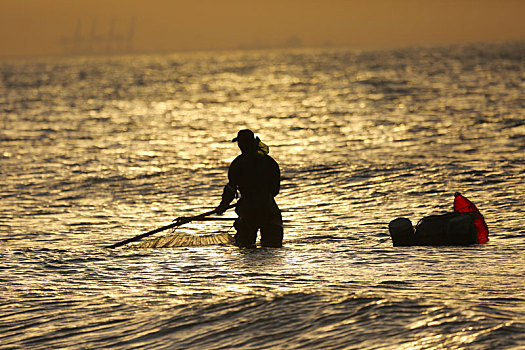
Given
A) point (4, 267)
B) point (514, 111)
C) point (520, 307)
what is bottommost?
point (520, 307)

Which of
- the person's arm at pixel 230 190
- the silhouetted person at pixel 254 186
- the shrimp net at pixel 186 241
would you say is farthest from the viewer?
the shrimp net at pixel 186 241

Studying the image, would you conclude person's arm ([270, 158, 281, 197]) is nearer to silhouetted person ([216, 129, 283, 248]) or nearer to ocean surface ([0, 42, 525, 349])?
silhouetted person ([216, 129, 283, 248])

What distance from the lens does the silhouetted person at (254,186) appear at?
1127 centimetres

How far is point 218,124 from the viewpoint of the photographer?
175ft

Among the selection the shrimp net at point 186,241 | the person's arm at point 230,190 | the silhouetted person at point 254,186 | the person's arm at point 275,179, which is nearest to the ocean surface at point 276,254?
the shrimp net at point 186,241

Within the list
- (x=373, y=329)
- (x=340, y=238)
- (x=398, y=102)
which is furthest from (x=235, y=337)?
(x=398, y=102)

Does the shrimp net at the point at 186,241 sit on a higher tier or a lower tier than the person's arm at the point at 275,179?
lower

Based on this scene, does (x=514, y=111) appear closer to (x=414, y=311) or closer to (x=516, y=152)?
(x=516, y=152)

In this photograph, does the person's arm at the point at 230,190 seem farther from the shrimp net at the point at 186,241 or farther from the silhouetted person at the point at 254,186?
the shrimp net at the point at 186,241

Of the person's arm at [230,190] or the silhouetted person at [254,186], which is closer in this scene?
the silhouetted person at [254,186]

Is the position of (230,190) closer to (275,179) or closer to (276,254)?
(275,179)

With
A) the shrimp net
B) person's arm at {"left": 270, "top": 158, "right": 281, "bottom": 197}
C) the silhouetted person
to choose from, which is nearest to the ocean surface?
the shrimp net

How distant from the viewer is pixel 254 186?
1136 cm

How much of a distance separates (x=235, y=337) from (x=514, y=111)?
42.4 m
